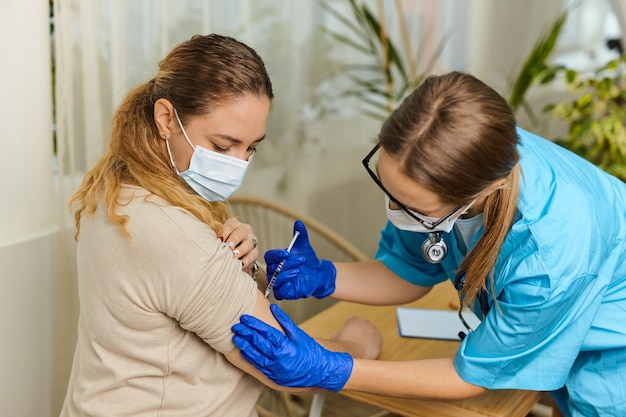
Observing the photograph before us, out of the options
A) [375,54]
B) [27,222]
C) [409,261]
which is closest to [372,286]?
[409,261]

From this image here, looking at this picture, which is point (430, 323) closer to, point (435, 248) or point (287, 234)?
point (435, 248)

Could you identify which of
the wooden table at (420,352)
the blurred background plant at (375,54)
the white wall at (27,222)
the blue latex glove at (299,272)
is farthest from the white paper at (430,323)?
the blurred background plant at (375,54)

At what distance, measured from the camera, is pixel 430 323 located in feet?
6.37

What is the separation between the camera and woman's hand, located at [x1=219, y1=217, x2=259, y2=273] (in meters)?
1.52

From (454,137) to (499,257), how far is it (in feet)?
0.94

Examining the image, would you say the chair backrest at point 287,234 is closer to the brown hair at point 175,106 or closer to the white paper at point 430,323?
the white paper at point 430,323

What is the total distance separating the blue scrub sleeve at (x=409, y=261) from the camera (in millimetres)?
1814

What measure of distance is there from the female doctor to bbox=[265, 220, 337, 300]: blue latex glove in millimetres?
275

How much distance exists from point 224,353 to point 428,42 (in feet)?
7.74

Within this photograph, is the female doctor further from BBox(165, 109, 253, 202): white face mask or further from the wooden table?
BBox(165, 109, 253, 202): white face mask

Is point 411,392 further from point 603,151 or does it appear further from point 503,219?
point 603,151

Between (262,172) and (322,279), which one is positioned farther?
(262,172)

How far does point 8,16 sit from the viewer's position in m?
1.67

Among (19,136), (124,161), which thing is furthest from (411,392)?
(19,136)
